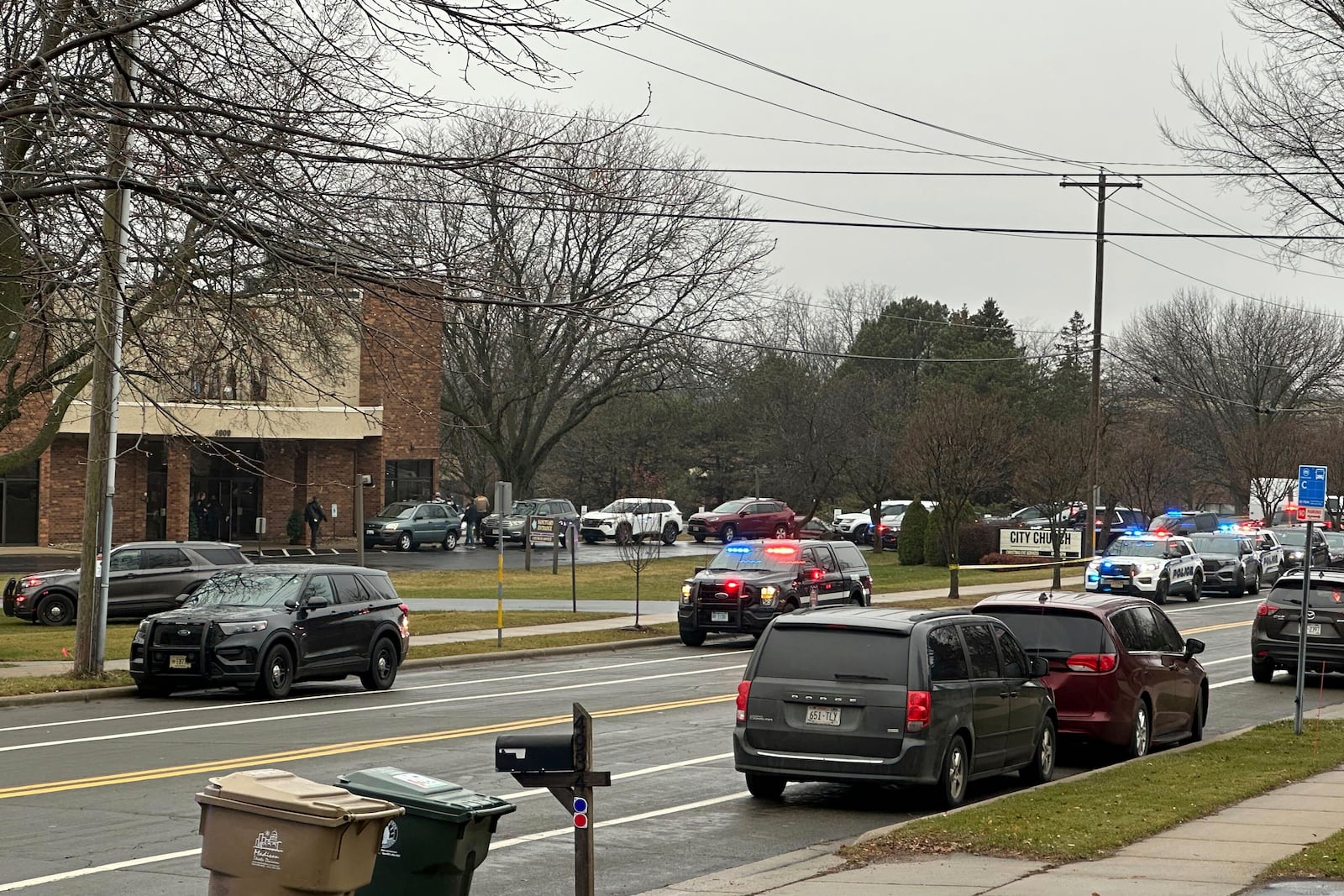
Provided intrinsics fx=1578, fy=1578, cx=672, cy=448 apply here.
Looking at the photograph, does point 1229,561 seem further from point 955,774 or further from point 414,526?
point 955,774

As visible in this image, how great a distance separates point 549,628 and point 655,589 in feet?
38.2

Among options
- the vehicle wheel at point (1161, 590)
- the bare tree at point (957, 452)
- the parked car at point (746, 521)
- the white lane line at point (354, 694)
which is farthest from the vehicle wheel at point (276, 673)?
the parked car at point (746, 521)

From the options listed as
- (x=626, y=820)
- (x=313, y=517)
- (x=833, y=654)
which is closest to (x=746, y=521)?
(x=313, y=517)

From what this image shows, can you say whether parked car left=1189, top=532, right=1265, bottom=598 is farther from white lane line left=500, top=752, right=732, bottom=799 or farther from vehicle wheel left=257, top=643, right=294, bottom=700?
white lane line left=500, top=752, right=732, bottom=799

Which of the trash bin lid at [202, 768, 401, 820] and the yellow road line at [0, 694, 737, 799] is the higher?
the trash bin lid at [202, 768, 401, 820]

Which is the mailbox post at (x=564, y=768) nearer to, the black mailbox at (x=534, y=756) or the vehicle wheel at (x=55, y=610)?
the black mailbox at (x=534, y=756)

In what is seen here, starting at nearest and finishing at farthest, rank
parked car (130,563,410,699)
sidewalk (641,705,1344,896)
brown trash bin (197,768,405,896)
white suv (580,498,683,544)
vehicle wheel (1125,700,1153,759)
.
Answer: brown trash bin (197,768,405,896) < sidewalk (641,705,1344,896) < vehicle wheel (1125,700,1153,759) < parked car (130,563,410,699) < white suv (580,498,683,544)

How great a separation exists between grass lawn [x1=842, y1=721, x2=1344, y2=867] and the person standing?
41202 millimetres

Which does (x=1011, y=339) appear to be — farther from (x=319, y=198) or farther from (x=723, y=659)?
(x=319, y=198)

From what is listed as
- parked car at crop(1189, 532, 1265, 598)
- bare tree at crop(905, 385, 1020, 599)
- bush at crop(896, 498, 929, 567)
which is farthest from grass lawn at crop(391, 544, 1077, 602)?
parked car at crop(1189, 532, 1265, 598)

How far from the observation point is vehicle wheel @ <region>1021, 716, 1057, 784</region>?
1409cm

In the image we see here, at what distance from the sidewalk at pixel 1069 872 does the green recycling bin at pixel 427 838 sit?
2.76 m

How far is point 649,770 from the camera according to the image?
1434cm

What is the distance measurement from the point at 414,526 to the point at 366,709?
127 ft
